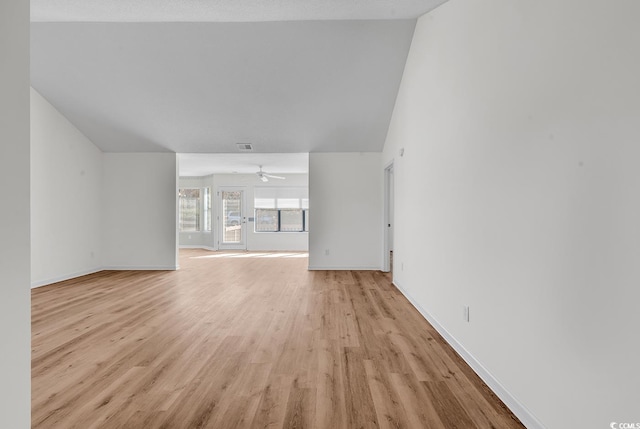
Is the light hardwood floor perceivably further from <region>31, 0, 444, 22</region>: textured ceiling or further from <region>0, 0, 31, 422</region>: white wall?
<region>31, 0, 444, 22</region>: textured ceiling

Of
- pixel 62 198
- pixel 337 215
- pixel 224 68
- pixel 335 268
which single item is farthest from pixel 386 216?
pixel 62 198

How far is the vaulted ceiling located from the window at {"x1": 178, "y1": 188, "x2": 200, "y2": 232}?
205 inches

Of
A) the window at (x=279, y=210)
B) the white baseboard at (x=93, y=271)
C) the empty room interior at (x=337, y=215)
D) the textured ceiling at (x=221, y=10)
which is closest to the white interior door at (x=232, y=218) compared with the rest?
the window at (x=279, y=210)

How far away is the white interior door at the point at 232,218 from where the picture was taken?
1093cm

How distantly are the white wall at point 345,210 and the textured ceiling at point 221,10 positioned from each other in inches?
123

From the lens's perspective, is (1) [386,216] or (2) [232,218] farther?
(2) [232,218]

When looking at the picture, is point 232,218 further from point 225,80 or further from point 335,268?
point 225,80

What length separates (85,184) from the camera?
6270mm

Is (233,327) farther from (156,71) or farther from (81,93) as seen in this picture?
(81,93)

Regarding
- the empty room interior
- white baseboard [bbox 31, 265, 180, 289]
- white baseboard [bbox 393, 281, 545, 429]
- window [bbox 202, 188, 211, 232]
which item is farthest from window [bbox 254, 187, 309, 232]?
white baseboard [bbox 393, 281, 545, 429]

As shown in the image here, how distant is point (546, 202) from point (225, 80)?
448cm

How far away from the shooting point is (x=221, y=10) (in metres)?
3.59

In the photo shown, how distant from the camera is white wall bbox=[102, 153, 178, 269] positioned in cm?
673

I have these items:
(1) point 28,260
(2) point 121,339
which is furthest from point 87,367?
(1) point 28,260
